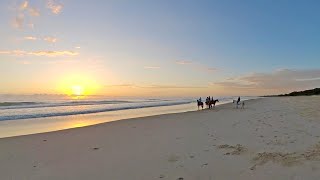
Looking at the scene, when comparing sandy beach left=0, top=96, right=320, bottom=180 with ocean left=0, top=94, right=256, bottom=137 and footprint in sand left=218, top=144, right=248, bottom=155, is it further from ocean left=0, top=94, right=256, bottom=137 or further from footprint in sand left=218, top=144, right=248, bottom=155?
ocean left=0, top=94, right=256, bottom=137

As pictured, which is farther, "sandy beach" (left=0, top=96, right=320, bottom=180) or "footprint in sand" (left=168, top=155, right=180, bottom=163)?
"footprint in sand" (left=168, top=155, right=180, bottom=163)

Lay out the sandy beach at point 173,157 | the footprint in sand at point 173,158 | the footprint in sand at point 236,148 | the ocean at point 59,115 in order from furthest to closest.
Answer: the ocean at point 59,115 → the footprint in sand at point 236,148 → the footprint in sand at point 173,158 → the sandy beach at point 173,157

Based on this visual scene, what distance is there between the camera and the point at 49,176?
22.4 feet

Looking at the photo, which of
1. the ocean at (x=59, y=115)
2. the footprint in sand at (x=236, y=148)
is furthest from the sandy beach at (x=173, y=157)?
the ocean at (x=59, y=115)

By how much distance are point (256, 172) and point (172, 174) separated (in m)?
1.78

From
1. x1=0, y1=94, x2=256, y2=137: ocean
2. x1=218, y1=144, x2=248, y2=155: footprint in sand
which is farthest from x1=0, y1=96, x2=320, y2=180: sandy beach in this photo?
x1=0, y1=94, x2=256, y2=137: ocean

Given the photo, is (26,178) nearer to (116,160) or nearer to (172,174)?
(116,160)

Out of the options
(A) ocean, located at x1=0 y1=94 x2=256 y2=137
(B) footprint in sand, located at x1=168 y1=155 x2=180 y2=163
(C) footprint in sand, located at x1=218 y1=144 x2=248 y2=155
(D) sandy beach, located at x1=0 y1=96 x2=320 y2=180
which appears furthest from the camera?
(A) ocean, located at x1=0 y1=94 x2=256 y2=137

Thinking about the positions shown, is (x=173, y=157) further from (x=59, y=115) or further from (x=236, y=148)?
(x=59, y=115)

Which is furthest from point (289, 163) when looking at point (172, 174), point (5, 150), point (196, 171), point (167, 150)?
point (5, 150)

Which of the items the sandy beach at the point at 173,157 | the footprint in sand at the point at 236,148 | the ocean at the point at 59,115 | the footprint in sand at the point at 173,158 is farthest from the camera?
the ocean at the point at 59,115

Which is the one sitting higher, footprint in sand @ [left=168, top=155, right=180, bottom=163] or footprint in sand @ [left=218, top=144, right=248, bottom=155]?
footprint in sand @ [left=218, top=144, right=248, bottom=155]

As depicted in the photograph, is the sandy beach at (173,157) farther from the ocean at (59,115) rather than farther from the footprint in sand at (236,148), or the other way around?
the ocean at (59,115)

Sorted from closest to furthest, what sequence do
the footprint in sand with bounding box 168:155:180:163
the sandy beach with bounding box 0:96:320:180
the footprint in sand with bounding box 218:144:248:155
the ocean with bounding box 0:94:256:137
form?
1. the sandy beach with bounding box 0:96:320:180
2. the footprint in sand with bounding box 168:155:180:163
3. the footprint in sand with bounding box 218:144:248:155
4. the ocean with bounding box 0:94:256:137
